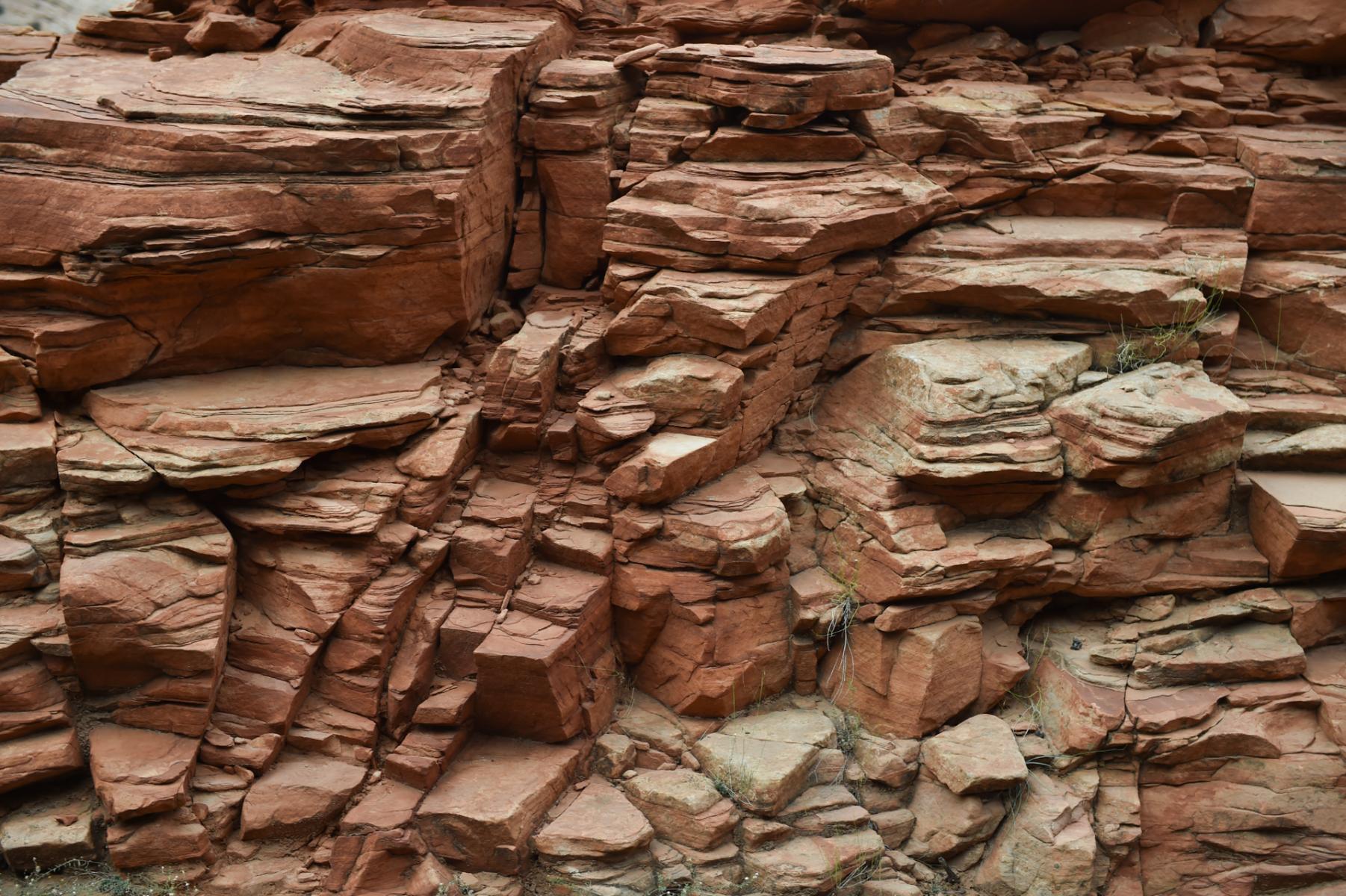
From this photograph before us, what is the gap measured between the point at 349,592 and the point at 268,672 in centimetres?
66

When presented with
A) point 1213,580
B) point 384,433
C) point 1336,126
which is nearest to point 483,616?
point 384,433

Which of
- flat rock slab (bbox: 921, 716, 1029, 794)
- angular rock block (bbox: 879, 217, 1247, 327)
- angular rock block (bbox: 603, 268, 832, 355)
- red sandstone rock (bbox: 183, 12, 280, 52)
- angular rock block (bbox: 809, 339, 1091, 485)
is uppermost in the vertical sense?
red sandstone rock (bbox: 183, 12, 280, 52)

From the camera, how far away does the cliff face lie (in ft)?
22.3

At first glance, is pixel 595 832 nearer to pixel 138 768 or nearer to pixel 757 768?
pixel 757 768

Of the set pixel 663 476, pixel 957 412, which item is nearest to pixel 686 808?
pixel 663 476

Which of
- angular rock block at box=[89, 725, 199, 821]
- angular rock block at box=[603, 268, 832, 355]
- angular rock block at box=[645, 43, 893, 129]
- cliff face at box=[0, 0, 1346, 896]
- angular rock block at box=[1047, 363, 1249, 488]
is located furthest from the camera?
angular rock block at box=[645, 43, 893, 129]

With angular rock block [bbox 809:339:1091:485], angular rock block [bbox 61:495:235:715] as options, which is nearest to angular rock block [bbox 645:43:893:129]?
angular rock block [bbox 809:339:1091:485]

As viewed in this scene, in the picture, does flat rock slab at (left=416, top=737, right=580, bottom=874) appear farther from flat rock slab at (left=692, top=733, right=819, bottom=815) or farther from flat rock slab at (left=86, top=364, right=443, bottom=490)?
flat rock slab at (left=86, top=364, right=443, bottom=490)

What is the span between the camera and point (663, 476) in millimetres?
7145

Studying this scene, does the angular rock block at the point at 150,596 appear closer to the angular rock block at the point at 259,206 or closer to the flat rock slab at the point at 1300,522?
the angular rock block at the point at 259,206

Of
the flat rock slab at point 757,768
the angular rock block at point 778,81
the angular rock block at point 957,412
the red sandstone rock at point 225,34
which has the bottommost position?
the flat rock slab at point 757,768

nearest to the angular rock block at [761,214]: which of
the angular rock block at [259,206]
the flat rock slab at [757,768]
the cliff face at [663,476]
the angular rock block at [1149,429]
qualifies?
the cliff face at [663,476]

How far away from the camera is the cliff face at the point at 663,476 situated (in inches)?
267

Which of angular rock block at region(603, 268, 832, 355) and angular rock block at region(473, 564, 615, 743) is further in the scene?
angular rock block at region(603, 268, 832, 355)
